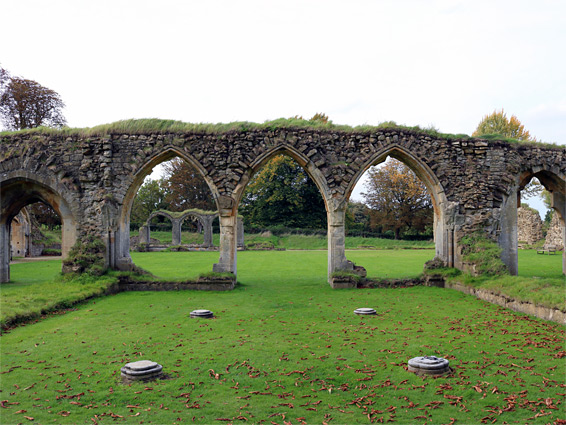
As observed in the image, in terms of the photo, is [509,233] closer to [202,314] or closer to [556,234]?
[202,314]

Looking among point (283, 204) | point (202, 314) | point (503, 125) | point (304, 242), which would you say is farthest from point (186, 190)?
point (202, 314)

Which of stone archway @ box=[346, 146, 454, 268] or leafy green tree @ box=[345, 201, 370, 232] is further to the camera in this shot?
leafy green tree @ box=[345, 201, 370, 232]

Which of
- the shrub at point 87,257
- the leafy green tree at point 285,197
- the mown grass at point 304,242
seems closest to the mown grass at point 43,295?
the shrub at point 87,257

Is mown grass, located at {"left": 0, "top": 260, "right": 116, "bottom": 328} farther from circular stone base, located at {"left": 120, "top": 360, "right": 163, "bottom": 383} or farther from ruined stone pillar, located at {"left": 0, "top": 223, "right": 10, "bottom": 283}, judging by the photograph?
circular stone base, located at {"left": 120, "top": 360, "right": 163, "bottom": 383}

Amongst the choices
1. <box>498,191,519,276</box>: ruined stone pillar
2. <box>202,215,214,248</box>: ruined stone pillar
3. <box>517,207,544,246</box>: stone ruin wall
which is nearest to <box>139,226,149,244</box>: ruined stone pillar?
<box>202,215,214,248</box>: ruined stone pillar

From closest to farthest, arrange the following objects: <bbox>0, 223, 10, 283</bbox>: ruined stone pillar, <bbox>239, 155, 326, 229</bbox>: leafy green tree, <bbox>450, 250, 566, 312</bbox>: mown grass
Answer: <bbox>450, 250, 566, 312</bbox>: mown grass, <bbox>0, 223, 10, 283</bbox>: ruined stone pillar, <bbox>239, 155, 326, 229</bbox>: leafy green tree

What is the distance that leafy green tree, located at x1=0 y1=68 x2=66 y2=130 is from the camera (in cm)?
3288

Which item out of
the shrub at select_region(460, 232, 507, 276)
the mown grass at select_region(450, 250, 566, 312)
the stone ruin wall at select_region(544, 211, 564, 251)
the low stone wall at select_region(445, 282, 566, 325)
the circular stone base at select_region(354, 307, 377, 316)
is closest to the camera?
the low stone wall at select_region(445, 282, 566, 325)

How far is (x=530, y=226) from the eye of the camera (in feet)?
115

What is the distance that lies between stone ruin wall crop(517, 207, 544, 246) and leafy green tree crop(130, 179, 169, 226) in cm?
3250

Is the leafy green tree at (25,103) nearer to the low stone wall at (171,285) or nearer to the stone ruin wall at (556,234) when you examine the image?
the low stone wall at (171,285)

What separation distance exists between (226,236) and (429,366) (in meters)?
8.39

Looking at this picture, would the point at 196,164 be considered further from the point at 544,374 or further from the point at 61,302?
the point at 544,374

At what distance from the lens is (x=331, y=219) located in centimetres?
1316
